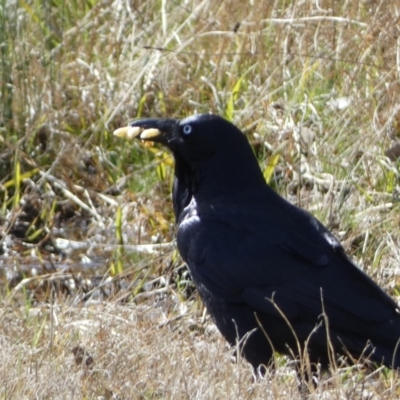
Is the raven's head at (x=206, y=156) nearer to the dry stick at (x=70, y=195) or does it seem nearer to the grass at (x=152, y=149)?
the grass at (x=152, y=149)

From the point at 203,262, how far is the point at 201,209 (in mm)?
251

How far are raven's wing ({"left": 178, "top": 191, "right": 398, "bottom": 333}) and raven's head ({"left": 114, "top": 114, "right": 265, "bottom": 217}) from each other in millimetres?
133

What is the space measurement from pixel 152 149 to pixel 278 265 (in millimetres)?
2075

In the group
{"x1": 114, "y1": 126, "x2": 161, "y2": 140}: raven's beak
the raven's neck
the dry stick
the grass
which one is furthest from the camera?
the dry stick

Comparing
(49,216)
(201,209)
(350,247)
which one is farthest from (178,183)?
(49,216)

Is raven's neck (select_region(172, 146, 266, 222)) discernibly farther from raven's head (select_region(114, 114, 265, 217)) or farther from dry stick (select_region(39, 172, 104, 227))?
dry stick (select_region(39, 172, 104, 227))

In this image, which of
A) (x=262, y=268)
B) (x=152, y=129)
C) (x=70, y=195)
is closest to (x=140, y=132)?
(x=152, y=129)

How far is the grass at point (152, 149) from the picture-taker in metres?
4.68

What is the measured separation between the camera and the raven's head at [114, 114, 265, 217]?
425 cm

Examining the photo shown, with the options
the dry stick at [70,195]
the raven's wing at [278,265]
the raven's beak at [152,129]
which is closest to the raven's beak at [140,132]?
the raven's beak at [152,129]

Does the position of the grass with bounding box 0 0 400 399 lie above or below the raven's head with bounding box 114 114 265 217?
below

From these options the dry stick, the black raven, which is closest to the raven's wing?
the black raven

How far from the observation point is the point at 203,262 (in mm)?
3979

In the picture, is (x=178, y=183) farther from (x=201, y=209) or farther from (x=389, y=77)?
(x=389, y=77)
